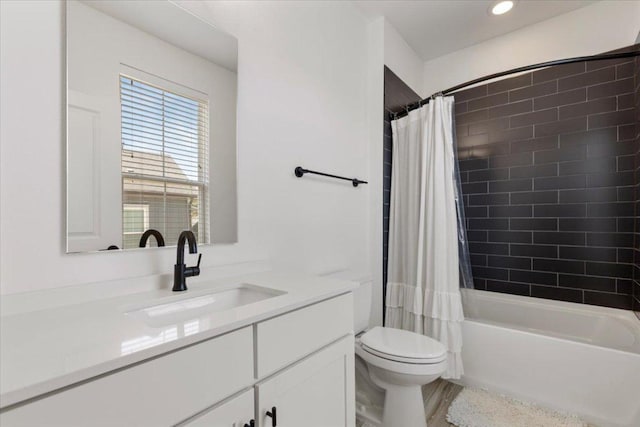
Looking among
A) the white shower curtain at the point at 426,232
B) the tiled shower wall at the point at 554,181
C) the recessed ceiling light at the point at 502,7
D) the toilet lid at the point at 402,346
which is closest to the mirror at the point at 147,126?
the toilet lid at the point at 402,346

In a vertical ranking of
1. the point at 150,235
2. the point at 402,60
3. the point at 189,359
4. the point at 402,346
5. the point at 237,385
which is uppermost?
the point at 402,60

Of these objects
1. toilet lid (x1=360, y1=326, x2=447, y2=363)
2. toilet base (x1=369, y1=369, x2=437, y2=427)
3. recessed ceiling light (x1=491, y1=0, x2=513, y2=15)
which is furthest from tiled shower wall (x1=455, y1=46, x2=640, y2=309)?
toilet base (x1=369, y1=369, x2=437, y2=427)

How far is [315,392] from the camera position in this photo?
97 centimetres

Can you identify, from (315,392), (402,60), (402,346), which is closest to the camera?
(315,392)

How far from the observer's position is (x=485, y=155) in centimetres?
263

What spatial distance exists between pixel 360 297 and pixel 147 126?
1.34 metres

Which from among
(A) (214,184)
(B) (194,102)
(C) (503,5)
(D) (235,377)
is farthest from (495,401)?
(C) (503,5)

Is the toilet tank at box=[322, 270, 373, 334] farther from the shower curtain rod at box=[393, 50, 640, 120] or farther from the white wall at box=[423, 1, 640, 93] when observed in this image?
the white wall at box=[423, 1, 640, 93]

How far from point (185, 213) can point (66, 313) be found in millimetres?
489

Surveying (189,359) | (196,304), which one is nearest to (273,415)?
(189,359)

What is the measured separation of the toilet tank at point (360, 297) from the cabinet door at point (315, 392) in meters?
0.54

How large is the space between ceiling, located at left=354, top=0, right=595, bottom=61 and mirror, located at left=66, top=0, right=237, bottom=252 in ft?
4.76

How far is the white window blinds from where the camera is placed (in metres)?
1.03

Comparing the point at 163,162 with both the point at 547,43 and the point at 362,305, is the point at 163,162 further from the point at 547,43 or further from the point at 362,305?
the point at 547,43
